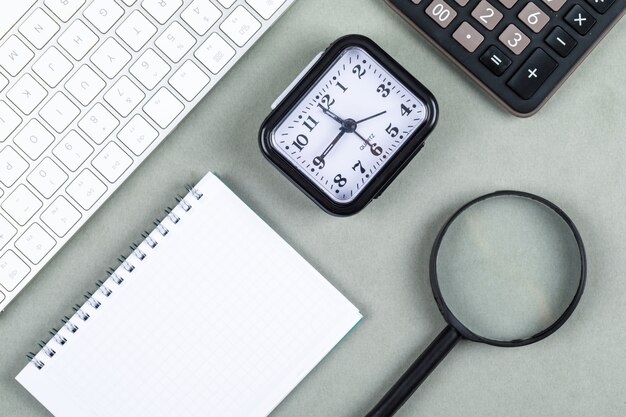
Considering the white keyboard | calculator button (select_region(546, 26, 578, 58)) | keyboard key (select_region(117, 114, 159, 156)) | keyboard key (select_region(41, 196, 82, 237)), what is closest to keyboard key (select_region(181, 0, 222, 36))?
the white keyboard

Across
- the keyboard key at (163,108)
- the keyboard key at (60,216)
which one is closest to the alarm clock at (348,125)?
the keyboard key at (163,108)

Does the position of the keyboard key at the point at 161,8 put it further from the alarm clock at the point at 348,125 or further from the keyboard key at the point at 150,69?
the alarm clock at the point at 348,125

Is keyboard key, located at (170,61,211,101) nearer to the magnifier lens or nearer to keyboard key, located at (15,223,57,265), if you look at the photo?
keyboard key, located at (15,223,57,265)

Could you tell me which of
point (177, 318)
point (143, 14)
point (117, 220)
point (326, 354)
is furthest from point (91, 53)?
point (326, 354)

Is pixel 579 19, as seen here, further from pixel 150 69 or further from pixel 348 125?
pixel 150 69

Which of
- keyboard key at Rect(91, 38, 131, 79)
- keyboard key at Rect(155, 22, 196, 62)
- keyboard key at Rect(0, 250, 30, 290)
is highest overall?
keyboard key at Rect(155, 22, 196, 62)

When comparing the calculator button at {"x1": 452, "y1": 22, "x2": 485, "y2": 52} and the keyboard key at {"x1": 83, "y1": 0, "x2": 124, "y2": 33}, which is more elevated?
the calculator button at {"x1": 452, "y1": 22, "x2": 485, "y2": 52}

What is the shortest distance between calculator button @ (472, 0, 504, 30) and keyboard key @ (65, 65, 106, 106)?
364mm

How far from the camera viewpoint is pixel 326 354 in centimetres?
69

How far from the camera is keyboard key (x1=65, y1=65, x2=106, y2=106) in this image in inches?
26.3

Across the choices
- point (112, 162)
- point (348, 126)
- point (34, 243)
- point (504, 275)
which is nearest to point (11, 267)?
point (34, 243)

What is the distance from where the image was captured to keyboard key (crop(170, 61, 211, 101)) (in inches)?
26.2

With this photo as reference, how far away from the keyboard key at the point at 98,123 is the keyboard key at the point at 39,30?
8 centimetres

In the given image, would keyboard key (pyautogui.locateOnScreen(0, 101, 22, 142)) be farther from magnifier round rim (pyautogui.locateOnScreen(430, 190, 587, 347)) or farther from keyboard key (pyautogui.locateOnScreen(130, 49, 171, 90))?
magnifier round rim (pyautogui.locateOnScreen(430, 190, 587, 347))
